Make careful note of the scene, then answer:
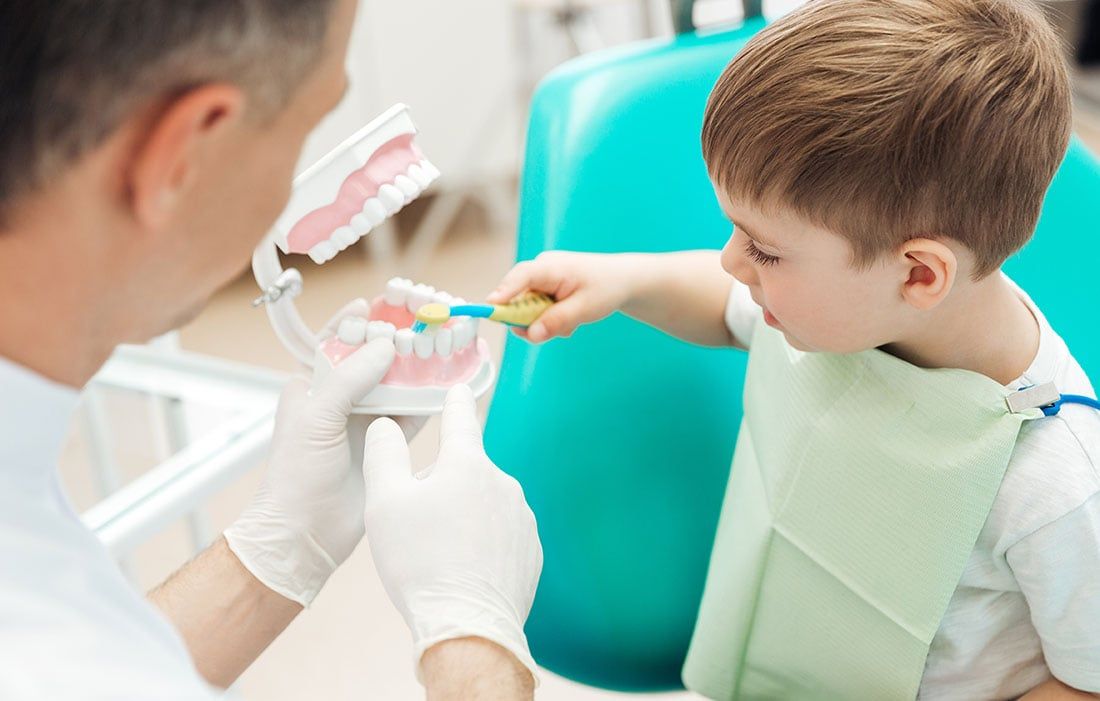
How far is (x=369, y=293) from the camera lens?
124 inches

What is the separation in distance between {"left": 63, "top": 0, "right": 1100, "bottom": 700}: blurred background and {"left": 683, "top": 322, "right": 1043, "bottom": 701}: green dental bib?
24 centimetres

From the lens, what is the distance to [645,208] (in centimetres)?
109

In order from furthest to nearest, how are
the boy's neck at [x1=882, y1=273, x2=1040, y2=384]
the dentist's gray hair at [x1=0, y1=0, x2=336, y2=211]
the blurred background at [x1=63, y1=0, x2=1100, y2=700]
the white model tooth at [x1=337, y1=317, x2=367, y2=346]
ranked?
1. the blurred background at [x1=63, y1=0, x2=1100, y2=700]
2. the white model tooth at [x1=337, y1=317, x2=367, y2=346]
3. the boy's neck at [x1=882, y1=273, x2=1040, y2=384]
4. the dentist's gray hair at [x1=0, y1=0, x2=336, y2=211]

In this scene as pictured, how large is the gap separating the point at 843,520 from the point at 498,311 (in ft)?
1.07

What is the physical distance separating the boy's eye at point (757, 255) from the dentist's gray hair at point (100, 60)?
39 cm

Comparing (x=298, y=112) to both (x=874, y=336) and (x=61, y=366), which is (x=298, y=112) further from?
(x=874, y=336)

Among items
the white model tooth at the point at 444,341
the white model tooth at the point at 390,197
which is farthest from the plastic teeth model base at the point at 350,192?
the white model tooth at the point at 444,341

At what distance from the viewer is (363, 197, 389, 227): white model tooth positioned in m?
0.90

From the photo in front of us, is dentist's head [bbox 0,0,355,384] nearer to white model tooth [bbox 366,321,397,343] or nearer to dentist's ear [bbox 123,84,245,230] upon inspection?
dentist's ear [bbox 123,84,245,230]

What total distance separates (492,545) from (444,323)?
0.20 metres

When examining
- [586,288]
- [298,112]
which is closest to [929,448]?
[586,288]

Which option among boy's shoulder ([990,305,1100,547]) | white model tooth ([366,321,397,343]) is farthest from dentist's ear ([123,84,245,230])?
boy's shoulder ([990,305,1100,547])

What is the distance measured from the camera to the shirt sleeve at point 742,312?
1055 mm

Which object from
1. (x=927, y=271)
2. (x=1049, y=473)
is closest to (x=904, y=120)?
(x=927, y=271)
